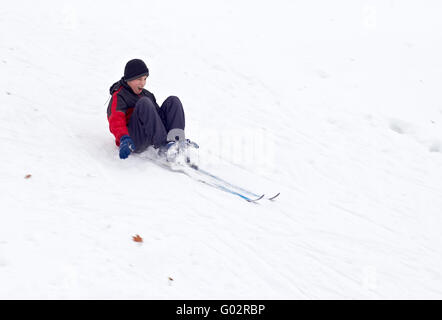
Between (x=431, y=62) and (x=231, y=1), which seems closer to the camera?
(x=431, y=62)

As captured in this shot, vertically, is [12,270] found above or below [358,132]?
below

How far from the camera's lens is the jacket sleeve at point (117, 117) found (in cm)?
409

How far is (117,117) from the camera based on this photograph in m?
4.14

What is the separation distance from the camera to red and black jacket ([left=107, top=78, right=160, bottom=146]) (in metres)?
4.11

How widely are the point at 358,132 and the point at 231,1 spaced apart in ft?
19.5

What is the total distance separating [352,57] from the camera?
7.42 metres

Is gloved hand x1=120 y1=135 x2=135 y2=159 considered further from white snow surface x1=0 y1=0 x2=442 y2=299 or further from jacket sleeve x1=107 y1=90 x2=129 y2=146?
white snow surface x1=0 y1=0 x2=442 y2=299

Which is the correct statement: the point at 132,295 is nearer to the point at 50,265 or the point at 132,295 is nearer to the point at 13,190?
the point at 50,265

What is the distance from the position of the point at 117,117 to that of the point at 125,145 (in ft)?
1.14

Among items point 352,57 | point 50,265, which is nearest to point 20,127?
point 50,265

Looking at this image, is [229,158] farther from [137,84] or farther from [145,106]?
[137,84]

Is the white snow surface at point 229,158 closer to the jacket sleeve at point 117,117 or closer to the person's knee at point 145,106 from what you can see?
the jacket sleeve at point 117,117

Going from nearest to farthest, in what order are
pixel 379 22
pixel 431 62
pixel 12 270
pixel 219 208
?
pixel 12 270, pixel 219 208, pixel 431 62, pixel 379 22

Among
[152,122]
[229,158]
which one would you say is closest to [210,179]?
[229,158]
